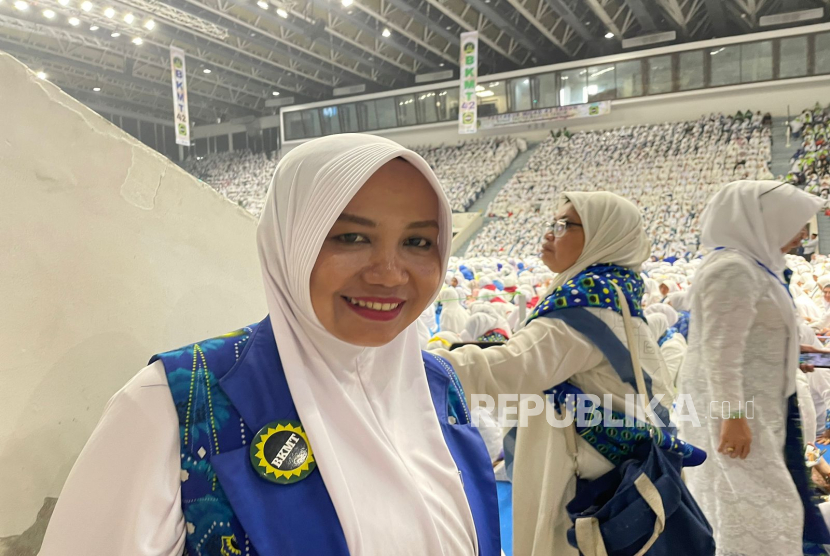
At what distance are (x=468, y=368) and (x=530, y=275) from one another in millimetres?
7258

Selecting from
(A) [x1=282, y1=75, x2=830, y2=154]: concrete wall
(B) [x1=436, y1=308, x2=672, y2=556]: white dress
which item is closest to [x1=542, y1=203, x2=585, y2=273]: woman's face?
(B) [x1=436, y1=308, x2=672, y2=556]: white dress

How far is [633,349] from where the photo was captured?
139 cm

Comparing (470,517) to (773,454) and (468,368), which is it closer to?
(468,368)

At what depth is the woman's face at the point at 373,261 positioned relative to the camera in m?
0.74

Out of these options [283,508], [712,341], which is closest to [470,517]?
A: [283,508]

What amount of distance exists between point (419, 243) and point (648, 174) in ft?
54.1

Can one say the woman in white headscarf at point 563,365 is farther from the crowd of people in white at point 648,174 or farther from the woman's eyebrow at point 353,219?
the crowd of people in white at point 648,174

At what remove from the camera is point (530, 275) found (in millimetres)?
8375

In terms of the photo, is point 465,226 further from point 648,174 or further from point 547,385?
point 547,385

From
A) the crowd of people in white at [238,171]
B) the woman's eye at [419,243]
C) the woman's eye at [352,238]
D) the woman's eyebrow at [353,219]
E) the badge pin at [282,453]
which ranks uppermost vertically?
the crowd of people in white at [238,171]

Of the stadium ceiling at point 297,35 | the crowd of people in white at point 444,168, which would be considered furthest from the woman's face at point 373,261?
the crowd of people in white at point 444,168

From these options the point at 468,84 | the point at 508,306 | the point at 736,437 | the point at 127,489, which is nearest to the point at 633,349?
the point at 736,437

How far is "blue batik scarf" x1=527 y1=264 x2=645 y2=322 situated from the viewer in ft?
4.67

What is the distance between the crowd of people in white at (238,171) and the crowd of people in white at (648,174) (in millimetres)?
9723
